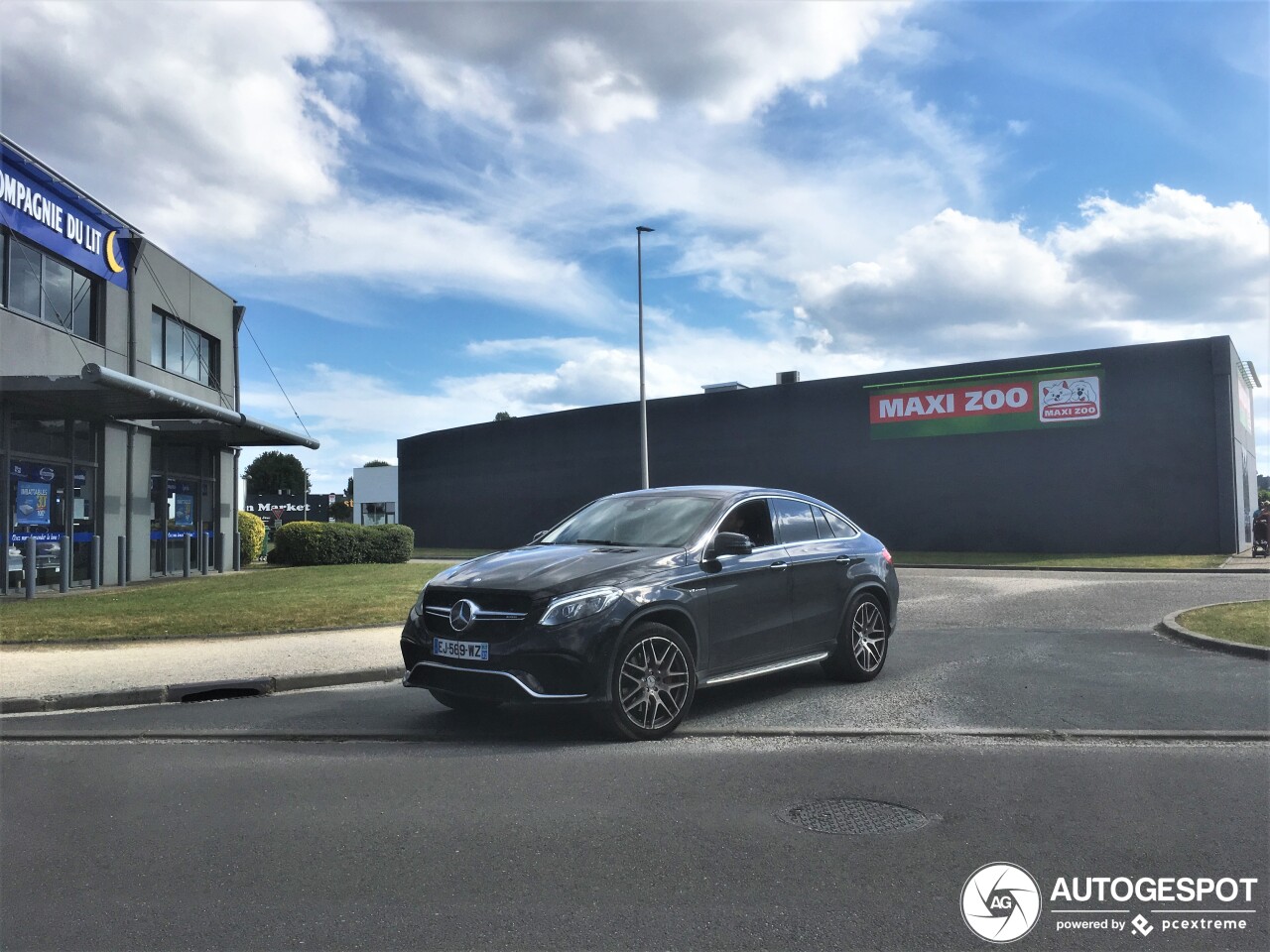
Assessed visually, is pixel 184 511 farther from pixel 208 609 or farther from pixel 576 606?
pixel 576 606

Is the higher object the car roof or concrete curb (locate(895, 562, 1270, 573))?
the car roof

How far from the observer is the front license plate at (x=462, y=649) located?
601 centimetres

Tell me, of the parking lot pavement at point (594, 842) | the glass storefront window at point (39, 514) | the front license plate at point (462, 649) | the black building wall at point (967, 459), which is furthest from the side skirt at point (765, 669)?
the black building wall at point (967, 459)

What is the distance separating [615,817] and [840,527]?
178 inches

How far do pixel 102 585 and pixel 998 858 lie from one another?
19050 mm

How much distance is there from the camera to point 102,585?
61.9 feet

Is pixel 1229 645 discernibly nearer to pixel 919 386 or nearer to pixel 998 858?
pixel 998 858

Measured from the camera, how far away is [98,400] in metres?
17.0

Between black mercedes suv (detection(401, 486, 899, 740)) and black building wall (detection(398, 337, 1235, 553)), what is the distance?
2423 centimetres

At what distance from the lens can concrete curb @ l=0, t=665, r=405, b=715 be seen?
25.3 ft

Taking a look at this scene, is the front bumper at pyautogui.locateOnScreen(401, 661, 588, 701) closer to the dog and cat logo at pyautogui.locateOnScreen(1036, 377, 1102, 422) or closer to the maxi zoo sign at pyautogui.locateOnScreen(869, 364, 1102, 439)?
the dog and cat logo at pyautogui.locateOnScreen(1036, 377, 1102, 422)

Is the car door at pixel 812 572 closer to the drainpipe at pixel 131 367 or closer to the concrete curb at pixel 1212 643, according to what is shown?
the concrete curb at pixel 1212 643

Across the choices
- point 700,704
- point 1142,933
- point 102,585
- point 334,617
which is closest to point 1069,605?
point 700,704

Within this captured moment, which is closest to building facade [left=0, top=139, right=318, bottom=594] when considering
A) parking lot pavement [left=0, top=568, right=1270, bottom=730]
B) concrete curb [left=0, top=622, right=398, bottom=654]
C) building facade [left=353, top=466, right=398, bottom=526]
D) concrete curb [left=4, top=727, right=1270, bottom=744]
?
concrete curb [left=0, top=622, right=398, bottom=654]
